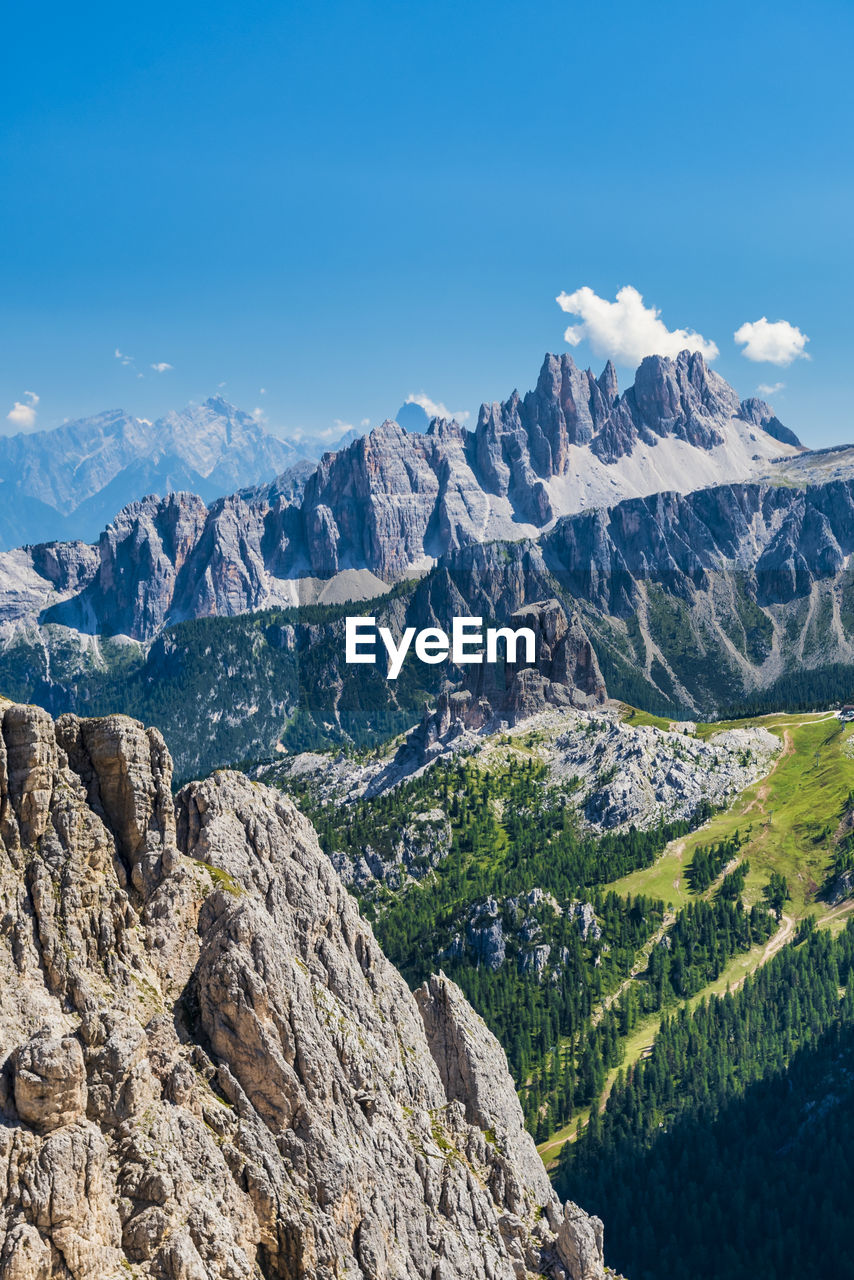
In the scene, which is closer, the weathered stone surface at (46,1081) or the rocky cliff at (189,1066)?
the weathered stone surface at (46,1081)

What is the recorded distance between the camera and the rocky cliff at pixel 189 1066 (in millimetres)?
45031

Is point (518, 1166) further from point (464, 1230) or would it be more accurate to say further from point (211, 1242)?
point (211, 1242)

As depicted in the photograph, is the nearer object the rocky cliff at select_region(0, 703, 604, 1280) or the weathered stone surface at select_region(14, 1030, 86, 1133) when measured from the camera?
the weathered stone surface at select_region(14, 1030, 86, 1133)

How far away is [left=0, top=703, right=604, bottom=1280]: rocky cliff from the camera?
45.0 metres

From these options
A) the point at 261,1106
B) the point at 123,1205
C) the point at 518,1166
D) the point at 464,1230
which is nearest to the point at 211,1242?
the point at 123,1205

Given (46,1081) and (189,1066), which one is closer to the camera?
(46,1081)

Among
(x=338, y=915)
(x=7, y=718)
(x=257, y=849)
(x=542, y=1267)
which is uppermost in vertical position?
(x=7, y=718)

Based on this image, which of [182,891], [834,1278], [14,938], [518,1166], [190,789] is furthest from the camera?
[834,1278]

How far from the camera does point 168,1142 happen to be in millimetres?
48500

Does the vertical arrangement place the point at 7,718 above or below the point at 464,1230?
above

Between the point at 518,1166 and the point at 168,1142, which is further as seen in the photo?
the point at 518,1166

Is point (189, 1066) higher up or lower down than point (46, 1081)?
lower down

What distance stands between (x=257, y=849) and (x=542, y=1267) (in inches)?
1181

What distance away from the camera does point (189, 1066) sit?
5244 centimetres
